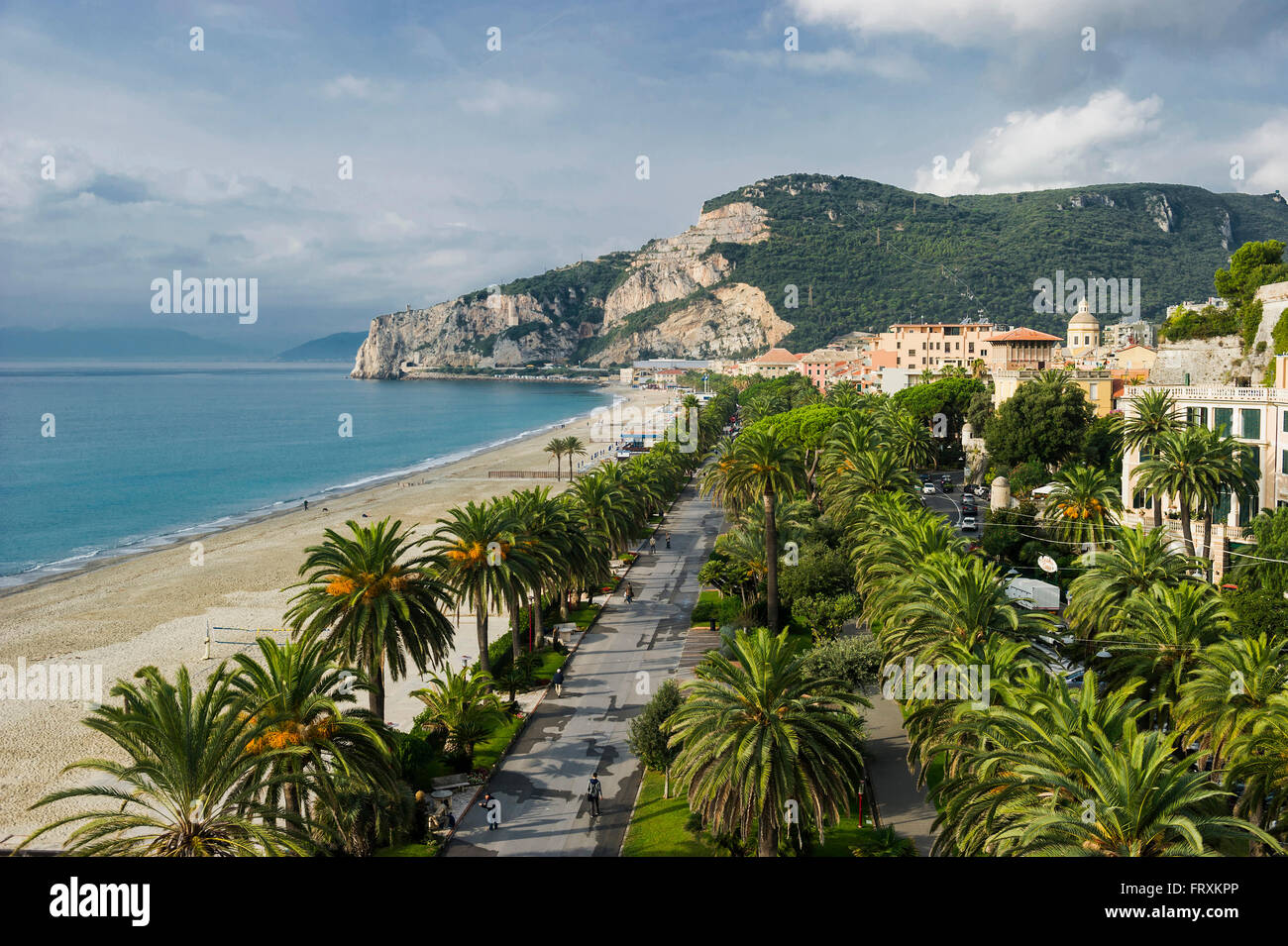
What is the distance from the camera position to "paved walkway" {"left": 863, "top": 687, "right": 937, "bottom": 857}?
2055cm

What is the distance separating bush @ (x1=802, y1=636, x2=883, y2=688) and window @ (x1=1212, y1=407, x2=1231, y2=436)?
71.5 ft

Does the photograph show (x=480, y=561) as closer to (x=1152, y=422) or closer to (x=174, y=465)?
(x=1152, y=422)

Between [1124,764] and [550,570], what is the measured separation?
23130 mm

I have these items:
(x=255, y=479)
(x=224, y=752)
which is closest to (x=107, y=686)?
(x=224, y=752)

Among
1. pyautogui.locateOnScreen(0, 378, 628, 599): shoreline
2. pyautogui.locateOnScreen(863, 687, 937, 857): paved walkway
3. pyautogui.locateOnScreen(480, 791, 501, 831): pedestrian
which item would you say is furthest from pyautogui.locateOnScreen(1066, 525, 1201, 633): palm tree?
pyautogui.locateOnScreen(0, 378, 628, 599): shoreline

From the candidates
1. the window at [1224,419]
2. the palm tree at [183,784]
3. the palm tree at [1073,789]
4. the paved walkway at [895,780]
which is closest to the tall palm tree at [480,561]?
the paved walkway at [895,780]

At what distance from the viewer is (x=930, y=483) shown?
220ft

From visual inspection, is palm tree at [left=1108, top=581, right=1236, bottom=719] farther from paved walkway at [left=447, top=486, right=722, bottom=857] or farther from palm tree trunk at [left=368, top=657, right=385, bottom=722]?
palm tree trunk at [left=368, top=657, right=385, bottom=722]

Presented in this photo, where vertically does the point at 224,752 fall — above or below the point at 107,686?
above

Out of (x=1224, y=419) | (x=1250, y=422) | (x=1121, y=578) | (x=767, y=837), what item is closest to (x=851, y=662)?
(x=1121, y=578)

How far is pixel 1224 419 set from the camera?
37531 mm
